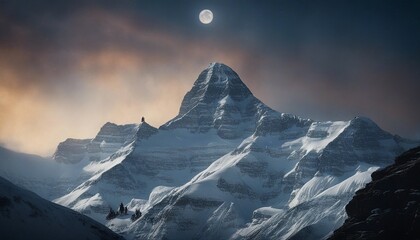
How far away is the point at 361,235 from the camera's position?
198 m

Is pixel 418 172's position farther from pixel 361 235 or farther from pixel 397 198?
pixel 361 235

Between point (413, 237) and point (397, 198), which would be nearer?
point (413, 237)

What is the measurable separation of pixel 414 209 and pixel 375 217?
40.3 ft

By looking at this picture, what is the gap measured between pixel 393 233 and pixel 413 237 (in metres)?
7.44

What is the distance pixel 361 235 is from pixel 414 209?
55.1 ft

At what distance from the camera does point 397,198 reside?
198750 millimetres

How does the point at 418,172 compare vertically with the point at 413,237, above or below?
above

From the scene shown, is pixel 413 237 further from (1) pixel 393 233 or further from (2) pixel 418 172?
(2) pixel 418 172

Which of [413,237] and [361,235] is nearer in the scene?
[413,237]

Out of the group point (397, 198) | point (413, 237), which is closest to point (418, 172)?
point (397, 198)

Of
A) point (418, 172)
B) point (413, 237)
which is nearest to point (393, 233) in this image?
point (413, 237)

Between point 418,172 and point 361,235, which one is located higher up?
point 418,172

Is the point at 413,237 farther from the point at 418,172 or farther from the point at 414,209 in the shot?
the point at 418,172

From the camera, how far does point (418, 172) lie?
198 metres
